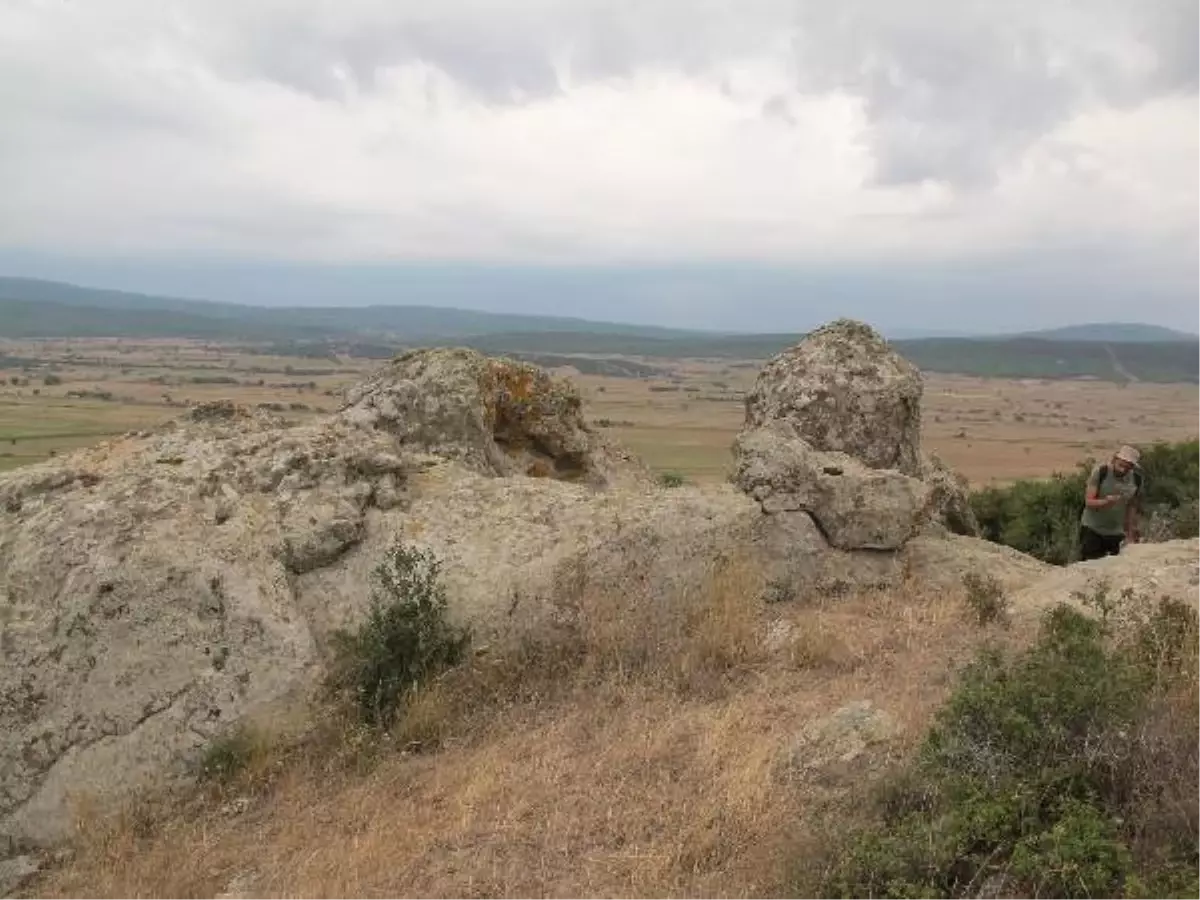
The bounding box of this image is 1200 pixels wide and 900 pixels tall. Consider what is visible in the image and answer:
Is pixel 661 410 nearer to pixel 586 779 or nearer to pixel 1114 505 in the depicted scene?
pixel 1114 505

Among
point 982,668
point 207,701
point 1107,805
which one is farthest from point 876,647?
point 207,701

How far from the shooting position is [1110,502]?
12.8 meters

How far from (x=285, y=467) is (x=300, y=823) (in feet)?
11.5

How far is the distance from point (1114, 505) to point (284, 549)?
31.9 ft

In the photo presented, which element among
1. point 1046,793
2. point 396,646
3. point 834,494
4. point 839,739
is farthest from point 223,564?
point 1046,793

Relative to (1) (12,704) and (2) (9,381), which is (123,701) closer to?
(1) (12,704)

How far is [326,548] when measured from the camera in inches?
345

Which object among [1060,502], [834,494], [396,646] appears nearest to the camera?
[396,646]

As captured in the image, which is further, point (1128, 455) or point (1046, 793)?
point (1128, 455)

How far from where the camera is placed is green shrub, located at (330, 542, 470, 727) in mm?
7809

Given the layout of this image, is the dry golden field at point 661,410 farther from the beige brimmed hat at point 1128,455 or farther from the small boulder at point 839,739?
the small boulder at point 839,739

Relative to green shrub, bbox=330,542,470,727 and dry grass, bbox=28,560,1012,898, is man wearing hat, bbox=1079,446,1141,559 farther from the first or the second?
green shrub, bbox=330,542,470,727

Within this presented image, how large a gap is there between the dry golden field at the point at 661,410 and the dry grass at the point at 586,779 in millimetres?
18828

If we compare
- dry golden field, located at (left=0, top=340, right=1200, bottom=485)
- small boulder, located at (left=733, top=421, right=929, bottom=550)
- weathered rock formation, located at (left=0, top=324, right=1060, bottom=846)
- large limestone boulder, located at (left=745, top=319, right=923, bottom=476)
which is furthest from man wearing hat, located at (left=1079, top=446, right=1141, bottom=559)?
dry golden field, located at (left=0, top=340, right=1200, bottom=485)
